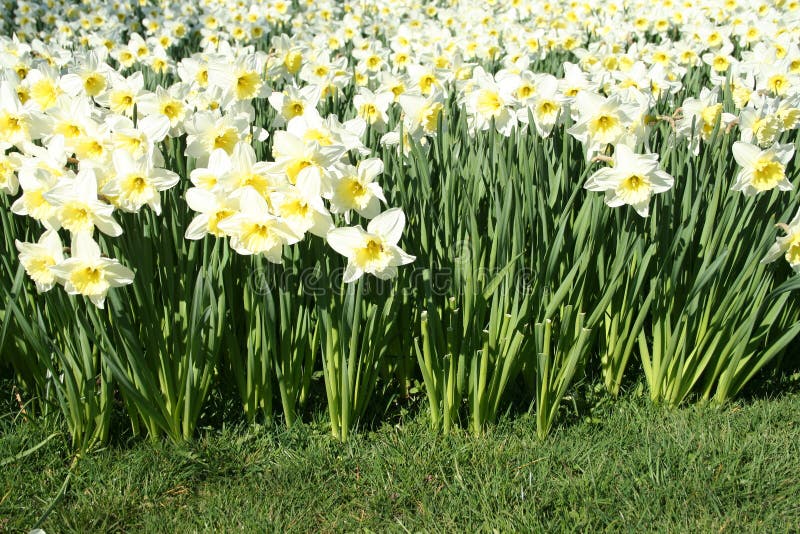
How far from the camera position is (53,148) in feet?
6.48

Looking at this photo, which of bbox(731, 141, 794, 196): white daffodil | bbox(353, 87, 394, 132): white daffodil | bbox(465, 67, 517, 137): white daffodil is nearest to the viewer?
bbox(731, 141, 794, 196): white daffodil

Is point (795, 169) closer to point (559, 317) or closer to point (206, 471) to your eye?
point (559, 317)

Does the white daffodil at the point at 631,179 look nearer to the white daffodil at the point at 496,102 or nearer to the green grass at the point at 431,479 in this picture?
the white daffodil at the point at 496,102

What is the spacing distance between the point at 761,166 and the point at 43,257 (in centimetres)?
221

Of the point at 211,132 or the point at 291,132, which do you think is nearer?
the point at 291,132

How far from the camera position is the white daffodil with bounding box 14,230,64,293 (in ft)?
6.31

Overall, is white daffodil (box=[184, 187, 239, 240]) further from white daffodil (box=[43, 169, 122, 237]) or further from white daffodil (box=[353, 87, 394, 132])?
white daffodil (box=[353, 87, 394, 132])

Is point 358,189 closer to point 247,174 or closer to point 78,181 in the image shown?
point 247,174

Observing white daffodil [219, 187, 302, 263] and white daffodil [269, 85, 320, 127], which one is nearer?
white daffodil [219, 187, 302, 263]

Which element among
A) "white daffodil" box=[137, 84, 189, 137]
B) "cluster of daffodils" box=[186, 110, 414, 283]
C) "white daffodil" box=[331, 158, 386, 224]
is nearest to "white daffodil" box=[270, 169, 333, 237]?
"cluster of daffodils" box=[186, 110, 414, 283]

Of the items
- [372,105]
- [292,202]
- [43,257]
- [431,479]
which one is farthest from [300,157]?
[431,479]

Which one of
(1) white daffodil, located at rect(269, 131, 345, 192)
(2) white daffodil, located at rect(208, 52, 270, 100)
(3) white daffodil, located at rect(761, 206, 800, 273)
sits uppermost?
(2) white daffodil, located at rect(208, 52, 270, 100)

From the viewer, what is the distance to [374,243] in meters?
2.00

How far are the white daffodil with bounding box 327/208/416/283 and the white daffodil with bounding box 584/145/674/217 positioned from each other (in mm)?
638
